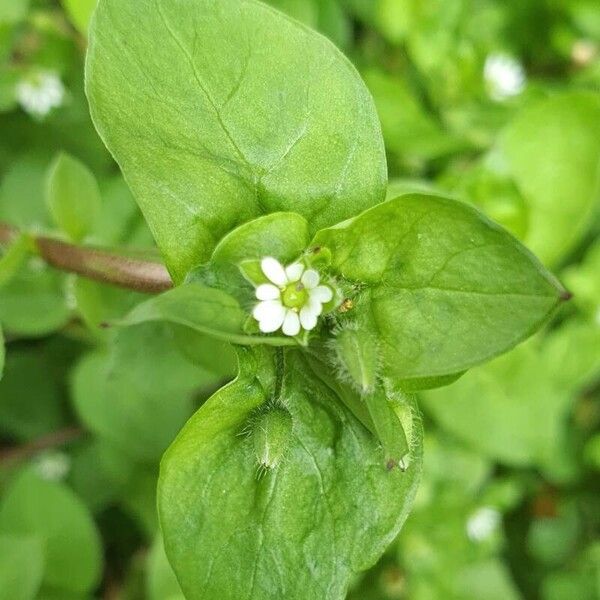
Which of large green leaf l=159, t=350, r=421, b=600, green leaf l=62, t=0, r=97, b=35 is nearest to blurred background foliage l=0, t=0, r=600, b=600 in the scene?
green leaf l=62, t=0, r=97, b=35

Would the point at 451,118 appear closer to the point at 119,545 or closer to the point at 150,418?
the point at 150,418

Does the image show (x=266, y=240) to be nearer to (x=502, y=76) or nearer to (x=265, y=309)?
(x=265, y=309)

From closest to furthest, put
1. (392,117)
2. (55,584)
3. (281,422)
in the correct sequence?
(281,422) → (55,584) → (392,117)

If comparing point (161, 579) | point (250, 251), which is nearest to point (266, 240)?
point (250, 251)

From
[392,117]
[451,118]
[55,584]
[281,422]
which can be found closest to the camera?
[281,422]

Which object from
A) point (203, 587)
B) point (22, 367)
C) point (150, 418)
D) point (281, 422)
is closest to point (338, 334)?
point (281, 422)

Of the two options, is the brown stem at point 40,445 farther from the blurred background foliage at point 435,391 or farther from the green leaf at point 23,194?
the green leaf at point 23,194

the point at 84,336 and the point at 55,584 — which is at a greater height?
the point at 84,336

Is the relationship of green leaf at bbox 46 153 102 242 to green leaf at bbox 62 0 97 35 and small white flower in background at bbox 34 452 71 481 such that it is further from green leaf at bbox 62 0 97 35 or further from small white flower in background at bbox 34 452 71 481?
small white flower in background at bbox 34 452 71 481
